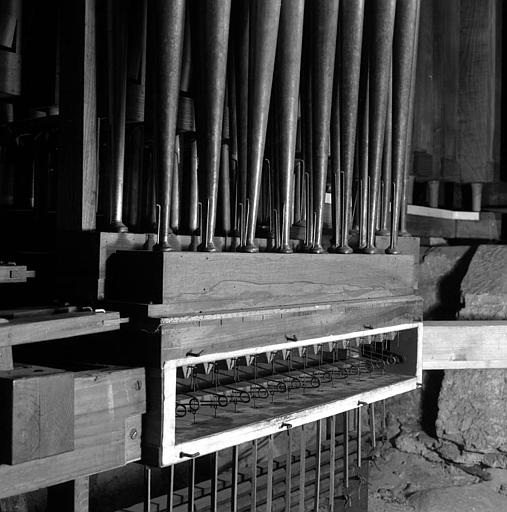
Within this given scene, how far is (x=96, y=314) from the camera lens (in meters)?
2.19

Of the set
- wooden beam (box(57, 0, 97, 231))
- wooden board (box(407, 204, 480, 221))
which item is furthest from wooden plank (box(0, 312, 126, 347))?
wooden board (box(407, 204, 480, 221))

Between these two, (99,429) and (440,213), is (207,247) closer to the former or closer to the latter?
(99,429)

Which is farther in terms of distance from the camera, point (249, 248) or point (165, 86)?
point (249, 248)

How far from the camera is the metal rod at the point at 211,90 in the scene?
98.9 inches

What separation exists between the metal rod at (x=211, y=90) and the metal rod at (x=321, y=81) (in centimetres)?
54

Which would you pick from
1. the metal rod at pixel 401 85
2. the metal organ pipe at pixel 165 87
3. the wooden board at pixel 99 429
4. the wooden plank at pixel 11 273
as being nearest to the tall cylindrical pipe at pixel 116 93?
the metal organ pipe at pixel 165 87

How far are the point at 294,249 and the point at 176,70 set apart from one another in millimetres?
945

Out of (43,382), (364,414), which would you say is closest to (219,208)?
(43,382)

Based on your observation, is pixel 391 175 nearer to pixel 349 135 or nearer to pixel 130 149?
pixel 349 135

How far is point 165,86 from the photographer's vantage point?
2.45 m

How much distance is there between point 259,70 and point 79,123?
0.65 metres

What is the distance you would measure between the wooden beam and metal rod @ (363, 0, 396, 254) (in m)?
1.25

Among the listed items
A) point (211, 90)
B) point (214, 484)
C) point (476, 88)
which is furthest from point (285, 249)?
point (476, 88)

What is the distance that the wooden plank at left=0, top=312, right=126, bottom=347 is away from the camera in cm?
196
